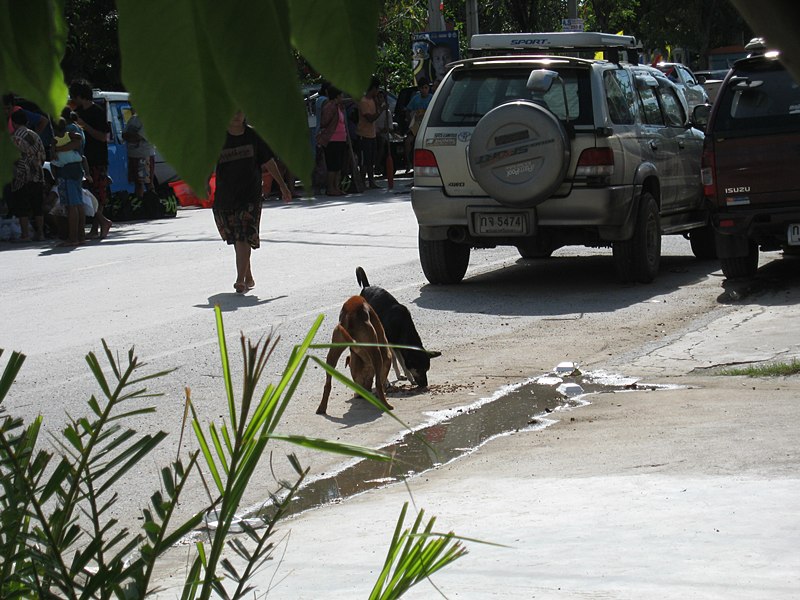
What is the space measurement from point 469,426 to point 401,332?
104cm

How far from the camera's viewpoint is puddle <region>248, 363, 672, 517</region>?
5574 mm

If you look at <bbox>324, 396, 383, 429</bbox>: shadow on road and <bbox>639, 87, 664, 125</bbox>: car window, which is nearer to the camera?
<bbox>324, 396, 383, 429</bbox>: shadow on road

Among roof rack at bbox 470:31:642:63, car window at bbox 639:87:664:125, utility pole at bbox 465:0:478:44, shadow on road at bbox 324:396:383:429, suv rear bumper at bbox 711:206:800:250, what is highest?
utility pole at bbox 465:0:478:44

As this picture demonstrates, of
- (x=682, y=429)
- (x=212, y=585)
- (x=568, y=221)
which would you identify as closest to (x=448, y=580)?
(x=212, y=585)

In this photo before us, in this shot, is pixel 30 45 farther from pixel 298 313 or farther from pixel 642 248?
pixel 642 248

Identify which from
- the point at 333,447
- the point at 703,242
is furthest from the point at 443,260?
the point at 333,447

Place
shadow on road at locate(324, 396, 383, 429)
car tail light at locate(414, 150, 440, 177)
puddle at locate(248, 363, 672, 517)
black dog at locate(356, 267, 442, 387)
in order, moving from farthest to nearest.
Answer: car tail light at locate(414, 150, 440, 177)
black dog at locate(356, 267, 442, 387)
shadow on road at locate(324, 396, 383, 429)
puddle at locate(248, 363, 672, 517)

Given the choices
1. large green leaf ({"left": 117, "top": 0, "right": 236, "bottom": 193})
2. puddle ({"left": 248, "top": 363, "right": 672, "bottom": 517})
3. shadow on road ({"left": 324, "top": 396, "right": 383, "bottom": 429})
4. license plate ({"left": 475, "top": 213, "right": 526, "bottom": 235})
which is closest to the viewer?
large green leaf ({"left": 117, "top": 0, "right": 236, "bottom": 193})

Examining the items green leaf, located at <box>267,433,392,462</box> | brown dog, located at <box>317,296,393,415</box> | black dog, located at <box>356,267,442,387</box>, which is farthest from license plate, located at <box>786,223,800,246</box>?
green leaf, located at <box>267,433,392,462</box>

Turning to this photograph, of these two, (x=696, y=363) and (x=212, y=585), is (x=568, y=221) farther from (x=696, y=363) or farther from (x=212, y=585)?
(x=212, y=585)

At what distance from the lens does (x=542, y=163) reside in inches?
395

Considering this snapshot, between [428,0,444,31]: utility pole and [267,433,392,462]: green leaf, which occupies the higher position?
[428,0,444,31]: utility pole

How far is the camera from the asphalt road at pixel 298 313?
7.08 metres

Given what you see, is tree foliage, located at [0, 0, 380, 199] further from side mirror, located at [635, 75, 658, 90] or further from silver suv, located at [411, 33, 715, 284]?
side mirror, located at [635, 75, 658, 90]
